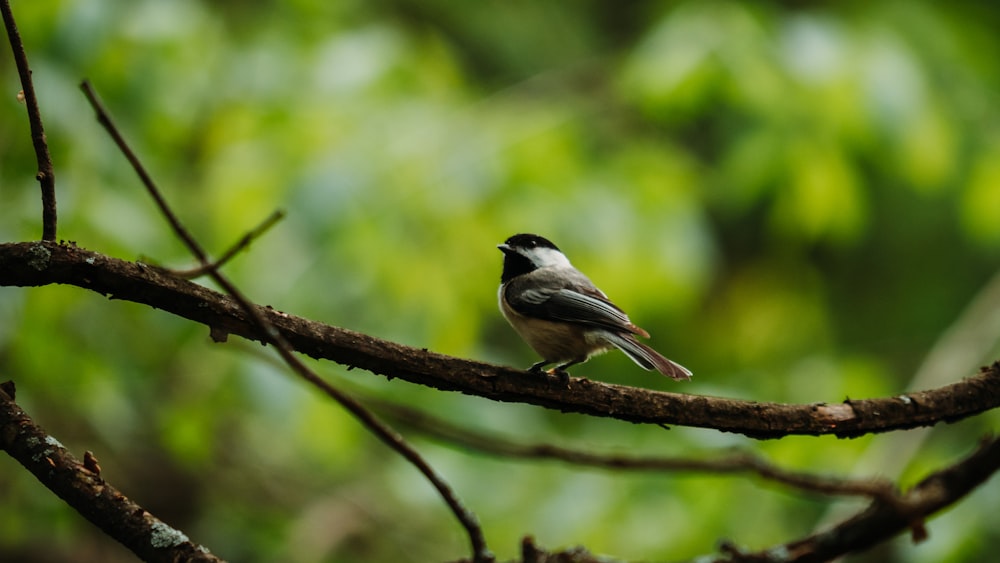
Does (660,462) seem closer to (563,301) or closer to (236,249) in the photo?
(563,301)

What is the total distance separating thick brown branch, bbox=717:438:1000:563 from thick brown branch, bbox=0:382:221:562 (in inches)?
47.7

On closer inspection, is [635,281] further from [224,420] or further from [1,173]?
[1,173]

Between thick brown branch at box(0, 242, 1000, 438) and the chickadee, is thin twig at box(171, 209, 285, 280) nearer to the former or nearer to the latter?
thick brown branch at box(0, 242, 1000, 438)

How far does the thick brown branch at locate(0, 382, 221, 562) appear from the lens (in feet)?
5.37

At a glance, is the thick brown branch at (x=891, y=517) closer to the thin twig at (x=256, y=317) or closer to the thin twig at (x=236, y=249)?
the thin twig at (x=256, y=317)

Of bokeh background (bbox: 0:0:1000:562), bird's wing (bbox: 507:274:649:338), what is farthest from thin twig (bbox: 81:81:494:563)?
bokeh background (bbox: 0:0:1000:562)

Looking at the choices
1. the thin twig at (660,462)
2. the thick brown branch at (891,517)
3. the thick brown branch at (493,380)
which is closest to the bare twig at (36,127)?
the thick brown branch at (493,380)

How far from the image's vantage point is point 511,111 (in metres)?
4.14

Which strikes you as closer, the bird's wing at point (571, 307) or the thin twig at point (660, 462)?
the thin twig at point (660, 462)

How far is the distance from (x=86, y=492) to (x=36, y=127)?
0.71 meters

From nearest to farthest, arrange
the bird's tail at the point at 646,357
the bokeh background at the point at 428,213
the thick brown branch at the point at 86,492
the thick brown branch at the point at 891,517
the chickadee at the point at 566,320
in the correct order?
the thick brown branch at the point at 86,492 < the thick brown branch at the point at 891,517 < the bird's tail at the point at 646,357 < the chickadee at the point at 566,320 < the bokeh background at the point at 428,213

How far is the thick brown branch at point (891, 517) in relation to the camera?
1.86m

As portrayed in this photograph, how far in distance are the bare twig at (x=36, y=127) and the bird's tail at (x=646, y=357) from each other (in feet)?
5.48

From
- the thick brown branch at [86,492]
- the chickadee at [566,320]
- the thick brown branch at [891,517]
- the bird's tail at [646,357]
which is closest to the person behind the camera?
the thick brown branch at [86,492]
